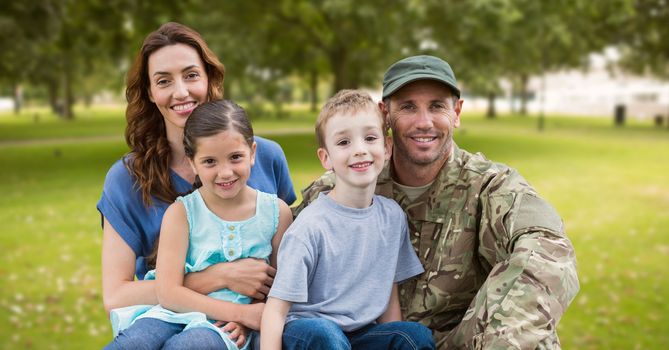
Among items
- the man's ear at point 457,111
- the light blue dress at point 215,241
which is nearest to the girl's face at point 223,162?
the light blue dress at point 215,241

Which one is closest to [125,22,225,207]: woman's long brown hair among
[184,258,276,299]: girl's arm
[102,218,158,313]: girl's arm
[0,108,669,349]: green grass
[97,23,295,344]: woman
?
[97,23,295,344]: woman

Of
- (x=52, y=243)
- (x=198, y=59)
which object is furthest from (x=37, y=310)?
(x=198, y=59)

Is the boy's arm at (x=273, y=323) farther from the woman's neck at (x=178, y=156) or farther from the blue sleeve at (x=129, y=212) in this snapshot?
the woman's neck at (x=178, y=156)

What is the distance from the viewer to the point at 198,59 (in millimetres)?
3434

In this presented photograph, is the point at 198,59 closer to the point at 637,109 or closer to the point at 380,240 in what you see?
the point at 380,240

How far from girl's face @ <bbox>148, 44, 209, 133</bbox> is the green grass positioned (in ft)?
15.8

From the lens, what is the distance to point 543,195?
15727 mm

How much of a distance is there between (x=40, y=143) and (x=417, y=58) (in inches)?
1120

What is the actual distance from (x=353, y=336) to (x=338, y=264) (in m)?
0.33

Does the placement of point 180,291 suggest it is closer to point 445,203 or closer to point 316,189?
point 316,189

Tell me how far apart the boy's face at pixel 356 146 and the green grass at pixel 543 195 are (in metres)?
5.38

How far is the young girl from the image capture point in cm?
296

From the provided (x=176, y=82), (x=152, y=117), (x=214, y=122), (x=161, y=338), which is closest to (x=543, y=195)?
A: (x=152, y=117)

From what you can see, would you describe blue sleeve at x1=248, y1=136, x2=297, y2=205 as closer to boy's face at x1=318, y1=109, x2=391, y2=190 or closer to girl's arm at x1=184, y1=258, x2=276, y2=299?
girl's arm at x1=184, y1=258, x2=276, y2=299
